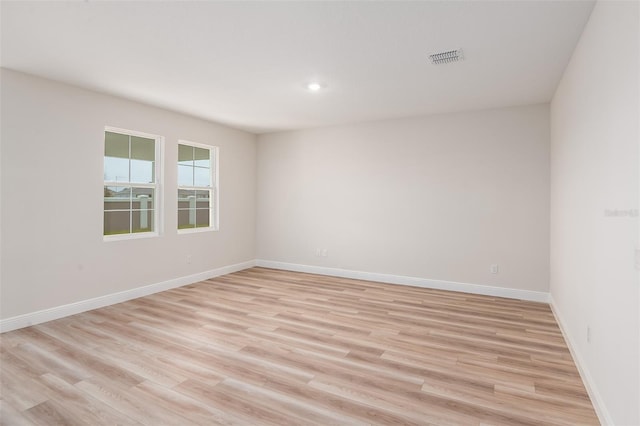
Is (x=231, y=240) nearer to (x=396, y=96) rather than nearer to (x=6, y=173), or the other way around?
(x=6, y=173)

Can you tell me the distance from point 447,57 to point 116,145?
4.08 meters

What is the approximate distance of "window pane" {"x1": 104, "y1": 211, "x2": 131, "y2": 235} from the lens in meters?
4.30

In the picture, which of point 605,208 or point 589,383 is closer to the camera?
point 605,208

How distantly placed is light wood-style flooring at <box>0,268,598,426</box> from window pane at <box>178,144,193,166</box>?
222cm

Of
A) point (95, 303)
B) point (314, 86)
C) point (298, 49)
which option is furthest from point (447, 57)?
point (95, 303)

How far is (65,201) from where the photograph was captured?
378 cm

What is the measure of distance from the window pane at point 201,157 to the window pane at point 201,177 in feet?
0.28

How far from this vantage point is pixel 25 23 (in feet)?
8.27

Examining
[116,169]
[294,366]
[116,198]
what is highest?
[116,169]

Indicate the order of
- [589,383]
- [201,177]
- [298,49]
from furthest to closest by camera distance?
[201,177] → [298,49] → [589,383]

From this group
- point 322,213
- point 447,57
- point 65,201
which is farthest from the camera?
point 322,213

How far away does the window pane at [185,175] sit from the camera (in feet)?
17.3

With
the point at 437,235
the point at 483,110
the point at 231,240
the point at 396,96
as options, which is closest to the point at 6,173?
the point at 231,240

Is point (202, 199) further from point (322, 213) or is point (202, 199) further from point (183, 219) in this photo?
point (322, 213)
